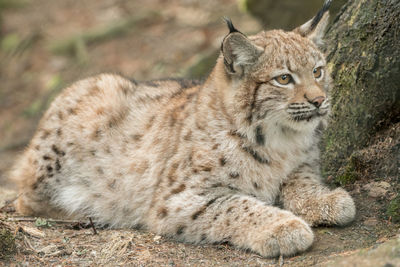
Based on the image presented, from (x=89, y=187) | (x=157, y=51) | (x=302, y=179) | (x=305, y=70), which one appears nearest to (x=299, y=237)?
(x=302, y=179)

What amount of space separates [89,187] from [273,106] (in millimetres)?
2139

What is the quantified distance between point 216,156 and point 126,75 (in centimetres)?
274

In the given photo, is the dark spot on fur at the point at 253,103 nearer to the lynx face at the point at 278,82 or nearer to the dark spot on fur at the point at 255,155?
Answer: the lynx face at the point at 278,82

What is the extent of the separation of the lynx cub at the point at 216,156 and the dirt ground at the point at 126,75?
0.21m

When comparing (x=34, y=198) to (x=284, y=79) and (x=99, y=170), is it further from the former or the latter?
(x=284, y=79)

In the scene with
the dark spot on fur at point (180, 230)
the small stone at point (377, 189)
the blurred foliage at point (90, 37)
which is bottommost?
the dark spot on fur at point (180, 230)

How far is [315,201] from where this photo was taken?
4395 mm

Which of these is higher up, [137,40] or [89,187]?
[137,40]

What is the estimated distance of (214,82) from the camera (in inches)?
185

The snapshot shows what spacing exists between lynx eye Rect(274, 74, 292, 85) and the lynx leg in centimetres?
92

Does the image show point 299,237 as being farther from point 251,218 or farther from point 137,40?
point 137,40

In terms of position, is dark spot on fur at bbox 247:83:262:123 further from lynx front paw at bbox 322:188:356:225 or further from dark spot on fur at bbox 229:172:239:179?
lynx front paw at bbox 322:188:356:225

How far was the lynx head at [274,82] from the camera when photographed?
4.20 m

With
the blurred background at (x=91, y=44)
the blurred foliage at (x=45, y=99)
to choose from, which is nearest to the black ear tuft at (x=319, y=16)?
the blurred background at (x=91, y=44)
